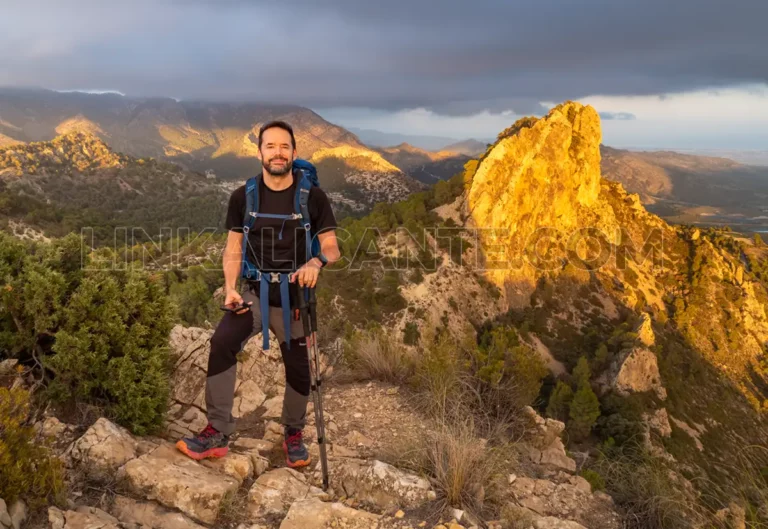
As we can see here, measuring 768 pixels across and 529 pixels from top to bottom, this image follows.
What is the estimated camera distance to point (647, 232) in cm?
6400

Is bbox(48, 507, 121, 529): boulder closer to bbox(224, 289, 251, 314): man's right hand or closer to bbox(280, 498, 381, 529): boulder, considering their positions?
bbox(280, 498, 381, 529): boulder

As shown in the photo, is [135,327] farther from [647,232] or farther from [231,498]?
[647,232]

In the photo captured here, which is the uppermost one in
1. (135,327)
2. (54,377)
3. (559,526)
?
(135,327)

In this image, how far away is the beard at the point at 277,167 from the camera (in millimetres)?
3295

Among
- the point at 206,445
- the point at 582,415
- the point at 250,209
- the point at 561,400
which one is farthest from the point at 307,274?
the point at 561,400

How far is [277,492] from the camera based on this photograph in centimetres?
324

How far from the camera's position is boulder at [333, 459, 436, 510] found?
3.16 meters

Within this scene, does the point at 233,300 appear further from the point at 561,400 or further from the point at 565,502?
the point at 561,400

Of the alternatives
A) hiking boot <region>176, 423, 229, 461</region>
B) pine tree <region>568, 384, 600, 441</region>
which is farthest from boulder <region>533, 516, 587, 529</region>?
pine tree <region>568, 384, 600, 441</region>

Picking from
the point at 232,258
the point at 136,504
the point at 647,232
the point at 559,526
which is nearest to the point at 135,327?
the point at 232,258

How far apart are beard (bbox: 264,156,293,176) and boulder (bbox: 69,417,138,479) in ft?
7.37

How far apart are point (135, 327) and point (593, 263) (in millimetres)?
56873

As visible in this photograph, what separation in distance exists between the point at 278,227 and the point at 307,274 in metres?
0.49

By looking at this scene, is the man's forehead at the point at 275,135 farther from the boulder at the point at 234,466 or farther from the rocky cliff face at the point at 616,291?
the rocky cliff face at the point at 616,291
